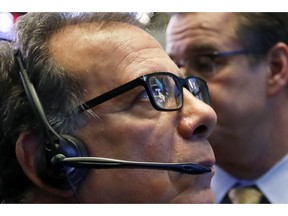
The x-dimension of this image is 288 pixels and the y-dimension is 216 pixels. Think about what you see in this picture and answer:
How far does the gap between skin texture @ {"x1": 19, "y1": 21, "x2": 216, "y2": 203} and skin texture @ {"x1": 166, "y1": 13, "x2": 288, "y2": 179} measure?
0.34m

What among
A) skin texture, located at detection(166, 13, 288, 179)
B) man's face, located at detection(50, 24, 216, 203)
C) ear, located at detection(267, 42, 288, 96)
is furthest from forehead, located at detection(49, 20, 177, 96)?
ear, located at detection(267, 42, 288, 96)

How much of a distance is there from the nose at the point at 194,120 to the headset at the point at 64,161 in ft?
0.17

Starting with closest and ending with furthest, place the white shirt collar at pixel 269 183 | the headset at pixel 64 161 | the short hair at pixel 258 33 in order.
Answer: the headset at pixel 64 161, the white shirt collar at pixel 269 183, the short hair at pixel 258 33

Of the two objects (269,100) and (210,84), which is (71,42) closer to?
(210,84)

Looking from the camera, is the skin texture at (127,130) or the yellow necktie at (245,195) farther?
the yellow necktie at (245,195)

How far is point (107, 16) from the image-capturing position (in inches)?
29.3

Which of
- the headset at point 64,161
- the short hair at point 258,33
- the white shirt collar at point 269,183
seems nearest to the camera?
the headset at point 64,161

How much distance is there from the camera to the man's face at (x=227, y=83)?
3.51 ft

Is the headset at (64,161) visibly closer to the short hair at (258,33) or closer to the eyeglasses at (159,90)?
the eyeglasses at (159,90)

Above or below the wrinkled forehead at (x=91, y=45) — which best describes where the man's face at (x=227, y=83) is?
below

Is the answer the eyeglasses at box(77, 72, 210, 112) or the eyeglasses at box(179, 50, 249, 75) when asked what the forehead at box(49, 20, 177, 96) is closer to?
the eyeglasses at box(77, 72, 210, 112)

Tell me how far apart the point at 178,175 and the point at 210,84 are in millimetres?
418

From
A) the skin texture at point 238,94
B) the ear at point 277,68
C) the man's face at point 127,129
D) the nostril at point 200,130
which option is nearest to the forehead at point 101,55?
the man's face at point 127,129

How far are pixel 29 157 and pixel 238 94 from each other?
0.55 metres
